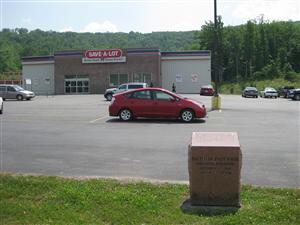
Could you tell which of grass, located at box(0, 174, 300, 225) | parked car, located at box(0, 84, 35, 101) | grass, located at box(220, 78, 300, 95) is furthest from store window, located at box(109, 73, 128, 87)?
grass, located at box(0, 174, 300, 225)

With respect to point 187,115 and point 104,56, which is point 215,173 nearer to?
point 187,115

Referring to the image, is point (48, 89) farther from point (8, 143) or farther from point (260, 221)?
point (260, 221)

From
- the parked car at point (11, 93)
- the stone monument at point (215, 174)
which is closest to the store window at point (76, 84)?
the parked car at point (11, 93)

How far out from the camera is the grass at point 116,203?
589cm

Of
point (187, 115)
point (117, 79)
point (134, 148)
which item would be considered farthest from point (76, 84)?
point (134, 148)

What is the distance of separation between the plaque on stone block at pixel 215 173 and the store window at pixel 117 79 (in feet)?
193

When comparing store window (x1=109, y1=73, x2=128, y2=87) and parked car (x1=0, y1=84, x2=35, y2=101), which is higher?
store window (x1=109, y1=73, x2=128, y2=87)

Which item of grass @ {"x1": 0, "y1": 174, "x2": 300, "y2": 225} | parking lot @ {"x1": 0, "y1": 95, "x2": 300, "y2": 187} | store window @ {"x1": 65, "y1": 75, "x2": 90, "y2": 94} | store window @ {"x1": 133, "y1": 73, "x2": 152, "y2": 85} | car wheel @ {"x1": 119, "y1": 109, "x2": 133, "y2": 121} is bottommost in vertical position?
parking lot @ {"x1": 0, "y1": 95, "x2": 300, "y2": 187}

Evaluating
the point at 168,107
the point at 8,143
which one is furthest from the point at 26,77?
the point at 8,143

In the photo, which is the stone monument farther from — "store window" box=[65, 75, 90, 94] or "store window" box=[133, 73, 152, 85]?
"store window" box=[65, 75, 90, 94]

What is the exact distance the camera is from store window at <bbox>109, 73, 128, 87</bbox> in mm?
65281

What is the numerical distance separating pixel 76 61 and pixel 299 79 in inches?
2121

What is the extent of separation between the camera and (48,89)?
69.8 m

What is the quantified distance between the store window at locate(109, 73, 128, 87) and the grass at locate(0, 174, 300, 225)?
57.7m
